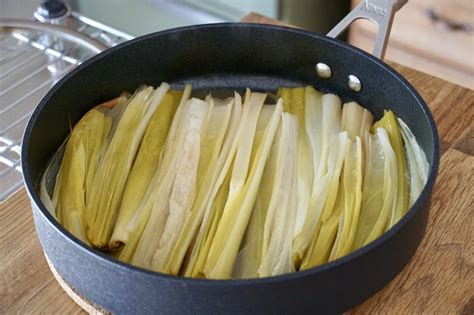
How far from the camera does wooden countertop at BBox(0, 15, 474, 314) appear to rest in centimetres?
90

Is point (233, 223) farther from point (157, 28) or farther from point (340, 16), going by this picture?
point (340, 16)

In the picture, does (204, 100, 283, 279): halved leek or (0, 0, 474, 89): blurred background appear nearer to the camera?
(204, 100, 283, 279): halved leek

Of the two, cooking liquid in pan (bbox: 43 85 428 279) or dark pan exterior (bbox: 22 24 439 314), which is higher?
dark pan exterior (bbox: 22 24 439 314)

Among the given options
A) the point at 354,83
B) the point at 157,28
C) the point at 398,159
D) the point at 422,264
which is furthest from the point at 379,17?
the point at 157,28

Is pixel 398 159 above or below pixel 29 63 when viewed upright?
above

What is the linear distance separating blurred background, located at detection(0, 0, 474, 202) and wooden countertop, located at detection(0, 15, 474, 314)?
8.0 inches

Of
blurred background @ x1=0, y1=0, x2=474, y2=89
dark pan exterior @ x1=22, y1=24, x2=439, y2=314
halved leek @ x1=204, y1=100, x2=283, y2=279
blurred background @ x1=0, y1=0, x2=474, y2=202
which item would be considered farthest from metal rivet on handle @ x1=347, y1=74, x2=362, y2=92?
blurred background @ x1=0, y1=0, x2=474, y2=89

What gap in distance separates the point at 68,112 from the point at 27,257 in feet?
0.58

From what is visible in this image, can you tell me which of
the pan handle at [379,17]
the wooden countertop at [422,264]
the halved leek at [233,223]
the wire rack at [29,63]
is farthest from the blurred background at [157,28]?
the pan handle at [379,17]

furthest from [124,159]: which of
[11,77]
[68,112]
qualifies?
[11,77]

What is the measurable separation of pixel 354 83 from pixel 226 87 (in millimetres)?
172

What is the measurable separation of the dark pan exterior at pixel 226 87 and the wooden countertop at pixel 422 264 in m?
0.07

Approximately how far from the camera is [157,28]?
1909 millimetres

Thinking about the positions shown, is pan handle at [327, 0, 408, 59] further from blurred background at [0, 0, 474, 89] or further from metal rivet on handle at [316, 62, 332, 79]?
blurred background at [0, 0, 474, 89]
